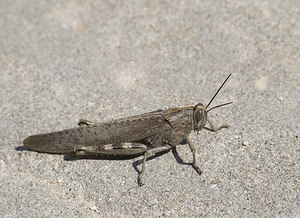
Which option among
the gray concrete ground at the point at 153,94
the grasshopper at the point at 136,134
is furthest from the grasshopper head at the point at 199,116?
the gray concrete ground at the point at 153,94

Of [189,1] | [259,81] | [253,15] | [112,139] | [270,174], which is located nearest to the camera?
[270,174]

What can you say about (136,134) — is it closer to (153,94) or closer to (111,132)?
(111,132)

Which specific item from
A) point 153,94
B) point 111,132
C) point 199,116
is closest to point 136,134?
point 111,132

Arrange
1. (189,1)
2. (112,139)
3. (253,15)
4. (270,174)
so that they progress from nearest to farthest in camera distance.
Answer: (270,174), (112,139), (253,15), (189,1)

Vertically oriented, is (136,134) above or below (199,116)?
below

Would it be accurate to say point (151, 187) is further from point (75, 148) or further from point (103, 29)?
point (103, 29)

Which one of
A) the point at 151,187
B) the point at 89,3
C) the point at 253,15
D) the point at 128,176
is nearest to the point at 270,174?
the point at 151,187
